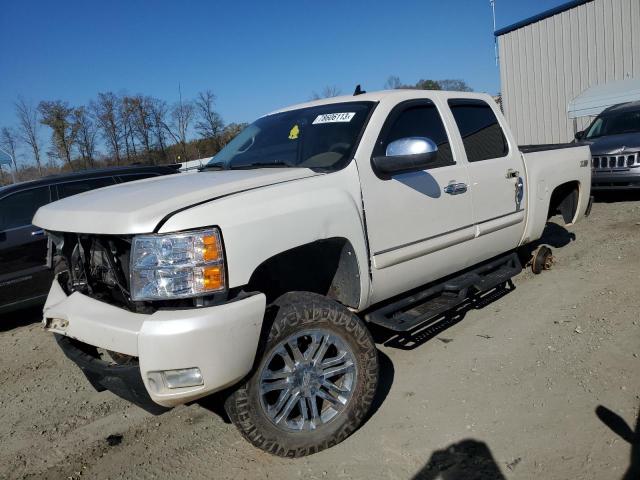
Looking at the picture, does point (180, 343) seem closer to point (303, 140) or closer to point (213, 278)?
point (213, 278)

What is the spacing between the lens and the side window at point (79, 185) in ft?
20.3

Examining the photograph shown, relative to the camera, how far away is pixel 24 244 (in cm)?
565

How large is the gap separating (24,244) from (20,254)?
0.39 feet

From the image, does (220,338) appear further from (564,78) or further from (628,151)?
(564,78)

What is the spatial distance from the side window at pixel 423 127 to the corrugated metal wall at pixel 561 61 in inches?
563

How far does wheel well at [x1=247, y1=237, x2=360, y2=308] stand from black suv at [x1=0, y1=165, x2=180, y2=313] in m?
3.29

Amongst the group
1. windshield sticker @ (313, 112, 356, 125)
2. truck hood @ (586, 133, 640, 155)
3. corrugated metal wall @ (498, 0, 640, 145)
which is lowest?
truck hood @ (586, 133, 640, 155)

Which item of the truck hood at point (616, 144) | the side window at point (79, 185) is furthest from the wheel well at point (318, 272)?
the truck hood at point (616, 144)

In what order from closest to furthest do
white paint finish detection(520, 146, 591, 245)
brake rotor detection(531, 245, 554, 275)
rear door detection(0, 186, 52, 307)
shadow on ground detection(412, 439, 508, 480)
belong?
shadow on ground detection(412, 439, 508, 480) < white paint finish detection(520, 146, 591, 245) < rear door detection(0, 186, 52, 307) < brake rotor detection(531, 245, 554, 275)

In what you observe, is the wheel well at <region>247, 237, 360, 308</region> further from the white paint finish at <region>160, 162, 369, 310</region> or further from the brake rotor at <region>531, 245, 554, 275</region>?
the brake rotor at <region>531, 245, 554, 275</region>

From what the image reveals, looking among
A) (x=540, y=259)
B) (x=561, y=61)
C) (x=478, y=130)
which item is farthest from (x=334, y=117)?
(x=561, y=61)

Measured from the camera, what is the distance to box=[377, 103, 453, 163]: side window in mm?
3688

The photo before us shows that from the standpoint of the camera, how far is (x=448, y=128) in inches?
159

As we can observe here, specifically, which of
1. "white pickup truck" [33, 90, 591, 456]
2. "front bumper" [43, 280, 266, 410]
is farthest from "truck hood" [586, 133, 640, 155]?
"front bumper" [43, 280, 266, 410]
